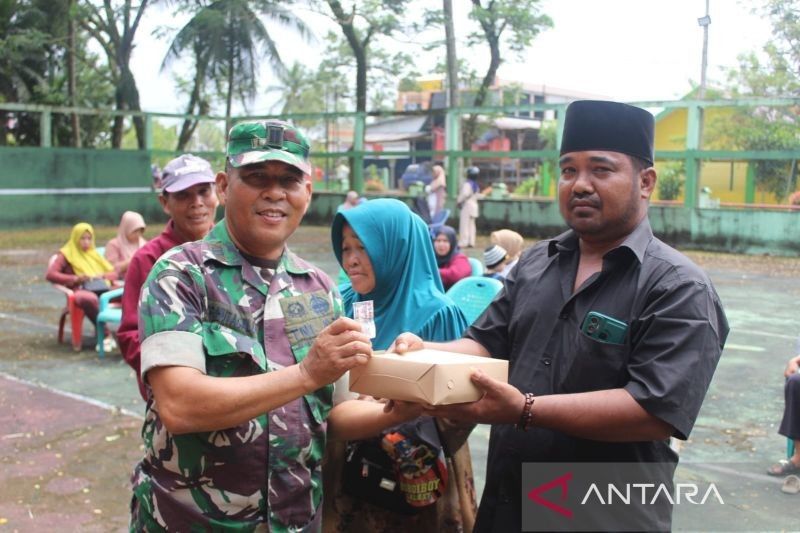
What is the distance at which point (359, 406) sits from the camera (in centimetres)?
234

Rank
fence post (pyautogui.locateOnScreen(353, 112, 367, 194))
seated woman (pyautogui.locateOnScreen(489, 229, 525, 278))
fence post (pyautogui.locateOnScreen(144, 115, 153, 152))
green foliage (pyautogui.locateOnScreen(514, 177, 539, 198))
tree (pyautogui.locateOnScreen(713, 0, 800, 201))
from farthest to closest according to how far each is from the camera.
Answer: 1. fence post (pyautogui.locateOnScreen(144, 115, 153, 152))
2. fence post (pyautogui.locateOnScreen(353, 112, 367, 194))
3. green foliage (pyautogui.locateOnScreen(514, 177, 539, 198))
4. tree (pyautogui.locateOnScreen(713, 0, 800, 201))
5. seated woman (pyautogui.locateOnScreen(489, 229, 525, 278))

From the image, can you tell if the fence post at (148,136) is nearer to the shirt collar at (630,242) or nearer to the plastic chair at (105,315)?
the plastic chair at (105,315)

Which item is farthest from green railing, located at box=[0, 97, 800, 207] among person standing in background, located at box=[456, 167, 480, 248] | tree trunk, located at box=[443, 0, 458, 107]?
tree trunk, located at box=[443, 0, 458, 107]

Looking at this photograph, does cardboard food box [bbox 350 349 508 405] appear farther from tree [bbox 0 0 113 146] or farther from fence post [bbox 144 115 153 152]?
tree [bbox 0 0 113 146]

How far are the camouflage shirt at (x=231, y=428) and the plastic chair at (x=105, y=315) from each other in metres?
5.66

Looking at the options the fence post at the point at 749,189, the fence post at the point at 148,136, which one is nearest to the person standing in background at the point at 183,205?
the fence post at the point at 749,189

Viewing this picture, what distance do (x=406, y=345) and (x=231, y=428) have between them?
540 mm

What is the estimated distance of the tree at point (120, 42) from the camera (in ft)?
74.8

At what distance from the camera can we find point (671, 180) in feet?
56.7

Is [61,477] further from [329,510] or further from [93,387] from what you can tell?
[329,510]

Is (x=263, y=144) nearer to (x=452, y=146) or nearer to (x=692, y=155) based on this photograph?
(x=692, y=155)

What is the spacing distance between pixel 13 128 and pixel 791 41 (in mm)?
19483

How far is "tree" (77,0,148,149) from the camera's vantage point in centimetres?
2281

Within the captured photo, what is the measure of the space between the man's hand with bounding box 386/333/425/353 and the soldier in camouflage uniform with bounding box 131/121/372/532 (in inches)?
7.8
